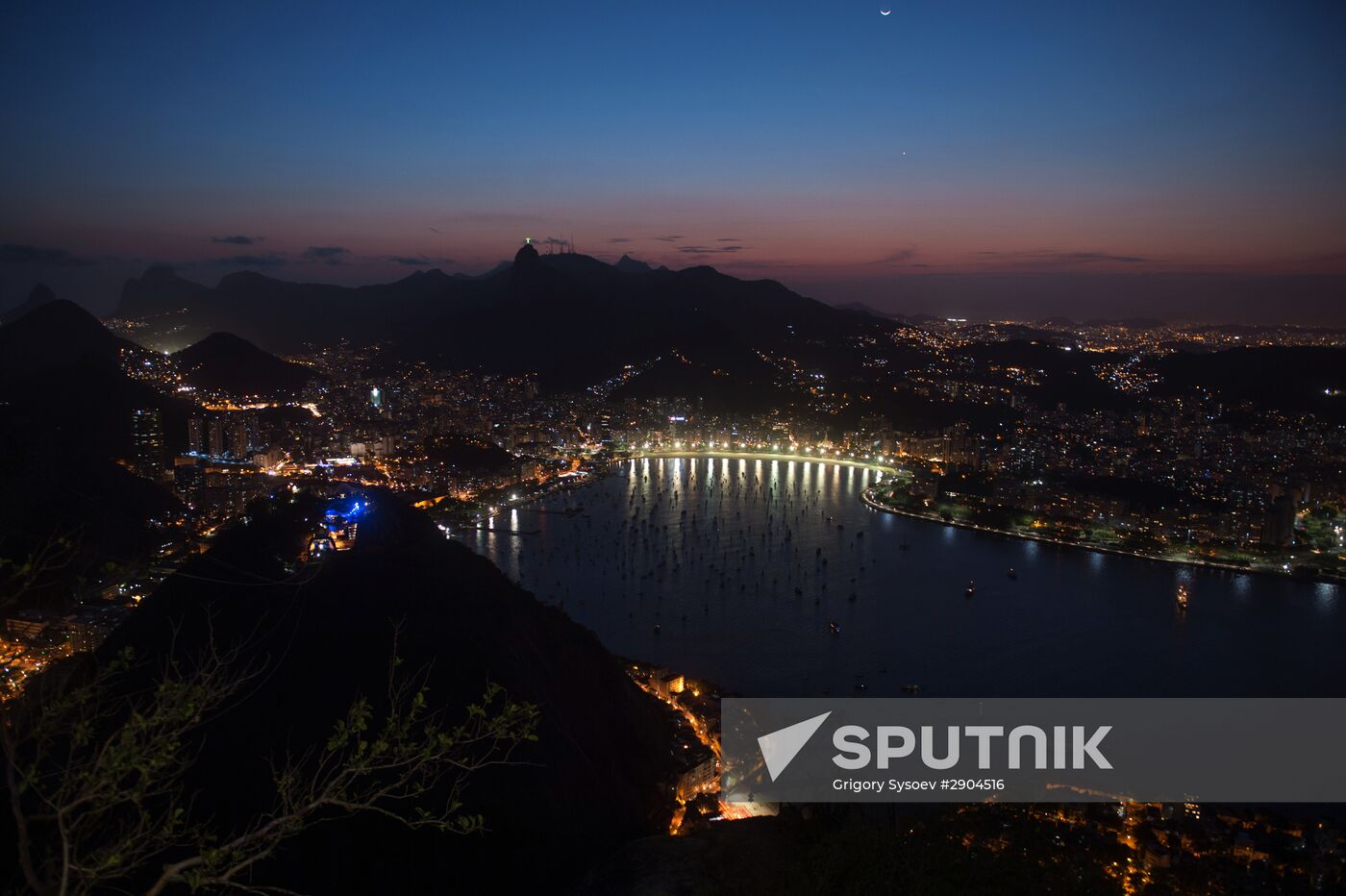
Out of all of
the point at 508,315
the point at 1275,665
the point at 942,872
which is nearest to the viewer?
the point at 942,872

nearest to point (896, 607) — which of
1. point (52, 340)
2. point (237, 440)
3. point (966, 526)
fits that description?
point (966, 526)

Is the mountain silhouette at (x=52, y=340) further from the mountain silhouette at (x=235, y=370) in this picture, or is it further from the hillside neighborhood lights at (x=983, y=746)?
the hillside neighborhood lights at (x=983, y=746)

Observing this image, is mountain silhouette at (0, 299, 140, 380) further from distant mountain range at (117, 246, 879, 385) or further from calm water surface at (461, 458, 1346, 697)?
distant mountain range at (117, 246, 879, 385)

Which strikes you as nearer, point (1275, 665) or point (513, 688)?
point (513, 688)

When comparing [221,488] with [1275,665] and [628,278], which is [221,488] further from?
[628,278]

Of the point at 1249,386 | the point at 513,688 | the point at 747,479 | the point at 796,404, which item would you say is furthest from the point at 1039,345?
the point at 513,688
